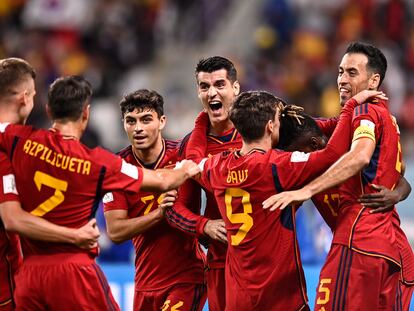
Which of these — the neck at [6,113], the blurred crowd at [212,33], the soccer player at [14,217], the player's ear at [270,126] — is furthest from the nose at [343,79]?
the blurred crowd at [212,33]

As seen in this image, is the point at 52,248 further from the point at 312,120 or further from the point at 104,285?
the point at 312,120

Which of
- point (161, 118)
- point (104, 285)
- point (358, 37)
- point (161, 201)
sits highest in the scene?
point (358, 37)

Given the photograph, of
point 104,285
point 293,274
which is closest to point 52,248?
point 104,285

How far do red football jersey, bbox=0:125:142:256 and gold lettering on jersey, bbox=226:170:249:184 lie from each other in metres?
0.67

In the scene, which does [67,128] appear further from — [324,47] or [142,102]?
[324,47]

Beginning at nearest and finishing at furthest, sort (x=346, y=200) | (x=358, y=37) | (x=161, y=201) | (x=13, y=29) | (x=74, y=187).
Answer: (x=74, y=187), (x=346, y=200), (x=161, y=201), (x=358, y=37), (x=13, y=29)

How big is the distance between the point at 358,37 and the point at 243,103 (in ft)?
28.5

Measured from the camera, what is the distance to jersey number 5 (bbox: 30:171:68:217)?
6480mm

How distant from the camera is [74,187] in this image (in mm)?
6508

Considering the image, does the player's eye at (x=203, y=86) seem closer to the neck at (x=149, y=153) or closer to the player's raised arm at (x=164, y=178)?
the neck at (x=149, y=153)

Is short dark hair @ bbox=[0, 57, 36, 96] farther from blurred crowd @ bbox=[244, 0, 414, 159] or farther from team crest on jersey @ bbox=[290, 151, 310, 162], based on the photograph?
blurred crowd @ bbox=[244, 0, 414, 159]

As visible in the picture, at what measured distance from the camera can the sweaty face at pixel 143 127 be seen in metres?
7.67

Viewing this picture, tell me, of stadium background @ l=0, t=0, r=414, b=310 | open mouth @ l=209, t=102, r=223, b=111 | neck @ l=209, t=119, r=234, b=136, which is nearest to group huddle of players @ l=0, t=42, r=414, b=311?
neck @ l=209, t=119, r=234, b=136

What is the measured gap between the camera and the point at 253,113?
679cm
